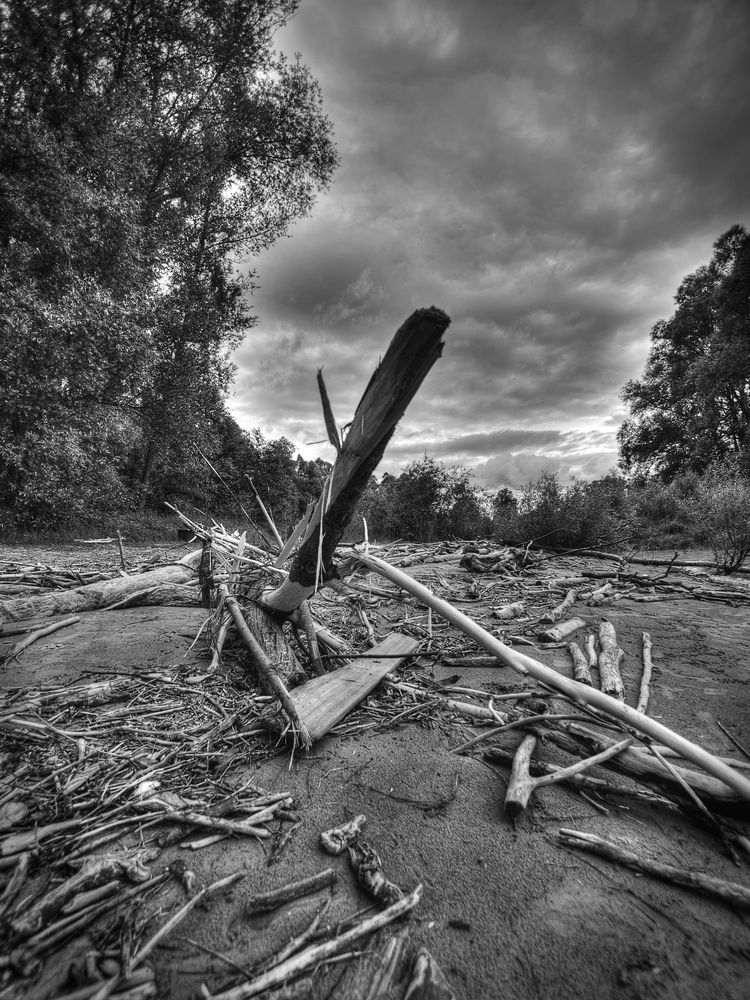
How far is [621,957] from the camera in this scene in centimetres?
124

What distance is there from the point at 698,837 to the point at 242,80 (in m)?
22.1

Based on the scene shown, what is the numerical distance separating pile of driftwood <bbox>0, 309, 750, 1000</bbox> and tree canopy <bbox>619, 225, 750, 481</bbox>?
20.3 metres

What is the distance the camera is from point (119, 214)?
10.4m

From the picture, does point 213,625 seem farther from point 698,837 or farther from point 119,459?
point 119,459

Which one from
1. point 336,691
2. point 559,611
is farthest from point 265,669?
point 559,611

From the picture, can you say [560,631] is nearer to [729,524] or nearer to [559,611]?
[559,611]

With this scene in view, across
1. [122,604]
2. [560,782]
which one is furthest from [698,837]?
[122,604]

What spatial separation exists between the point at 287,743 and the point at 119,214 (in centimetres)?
1400

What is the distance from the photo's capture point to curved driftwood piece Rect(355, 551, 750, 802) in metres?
1.56

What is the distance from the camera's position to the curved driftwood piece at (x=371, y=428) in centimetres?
170

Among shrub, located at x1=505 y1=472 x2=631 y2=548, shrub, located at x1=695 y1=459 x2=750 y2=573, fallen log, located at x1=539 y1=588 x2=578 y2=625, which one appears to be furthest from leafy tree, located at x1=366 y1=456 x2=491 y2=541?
fallen log, located at x1=539 y1=588 x2=578 y2=625

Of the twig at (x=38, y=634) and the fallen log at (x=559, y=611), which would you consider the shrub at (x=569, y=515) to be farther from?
the twig at (x=38, y=634)

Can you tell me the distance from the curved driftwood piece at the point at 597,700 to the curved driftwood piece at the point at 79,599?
4706mm

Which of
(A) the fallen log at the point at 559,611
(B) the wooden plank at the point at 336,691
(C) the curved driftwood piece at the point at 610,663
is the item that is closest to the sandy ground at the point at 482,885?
(B) the wooden plank at the point at 336,691
